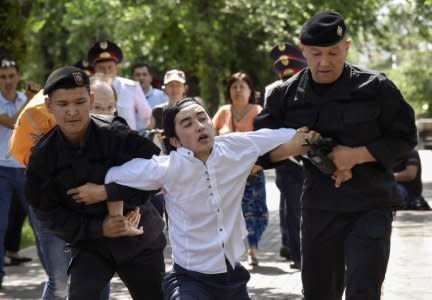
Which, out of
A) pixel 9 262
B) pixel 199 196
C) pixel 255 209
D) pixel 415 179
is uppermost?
pixel 199 196

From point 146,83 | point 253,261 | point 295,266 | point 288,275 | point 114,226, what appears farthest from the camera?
point 146,83

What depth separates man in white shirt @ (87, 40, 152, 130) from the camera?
407 inches

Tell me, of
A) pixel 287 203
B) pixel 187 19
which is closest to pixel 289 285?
pixel 287 203

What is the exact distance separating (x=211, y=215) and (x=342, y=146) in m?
0.78

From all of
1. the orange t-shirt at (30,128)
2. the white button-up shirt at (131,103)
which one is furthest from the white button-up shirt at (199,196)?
the white button-up shirt at (131,103)

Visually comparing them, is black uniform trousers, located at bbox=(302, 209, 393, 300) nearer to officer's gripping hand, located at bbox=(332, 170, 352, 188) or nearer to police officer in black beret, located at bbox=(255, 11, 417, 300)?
police officer in black beret, located at bbox=(255, 11, 417, 300)

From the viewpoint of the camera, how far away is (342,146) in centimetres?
590

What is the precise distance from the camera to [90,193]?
18.9ft

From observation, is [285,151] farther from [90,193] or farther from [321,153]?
[90,193]

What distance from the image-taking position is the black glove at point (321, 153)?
5.80 meters

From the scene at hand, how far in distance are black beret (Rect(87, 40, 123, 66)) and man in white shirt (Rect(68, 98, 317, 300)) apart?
17.6 feet

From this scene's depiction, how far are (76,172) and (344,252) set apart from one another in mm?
1512

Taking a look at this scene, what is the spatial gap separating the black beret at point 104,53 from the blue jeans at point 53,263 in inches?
157

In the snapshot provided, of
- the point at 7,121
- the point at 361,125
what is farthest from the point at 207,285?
the point at 7,121
